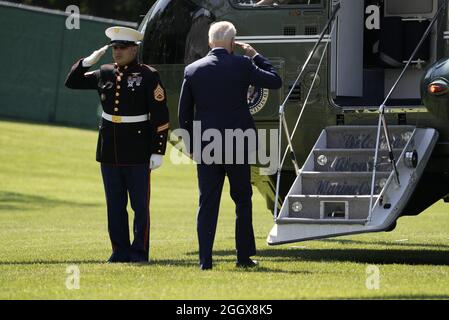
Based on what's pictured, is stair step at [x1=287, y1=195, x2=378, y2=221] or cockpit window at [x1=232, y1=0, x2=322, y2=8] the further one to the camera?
cockpit window at [x1=232, y1=0, x2=322, y2=8]

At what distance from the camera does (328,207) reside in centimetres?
1058

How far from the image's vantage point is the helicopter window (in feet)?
40.2

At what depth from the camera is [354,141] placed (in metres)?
11.3

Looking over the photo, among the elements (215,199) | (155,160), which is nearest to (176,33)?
(155,160)

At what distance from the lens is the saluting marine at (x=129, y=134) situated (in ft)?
34.5

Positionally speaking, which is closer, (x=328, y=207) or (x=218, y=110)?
(x=218, y=110)

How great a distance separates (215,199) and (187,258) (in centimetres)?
178

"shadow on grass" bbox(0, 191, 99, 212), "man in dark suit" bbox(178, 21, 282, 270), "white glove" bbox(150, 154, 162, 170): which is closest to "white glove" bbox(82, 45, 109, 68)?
"white glove" bbox(150, 154, 162, 170)
